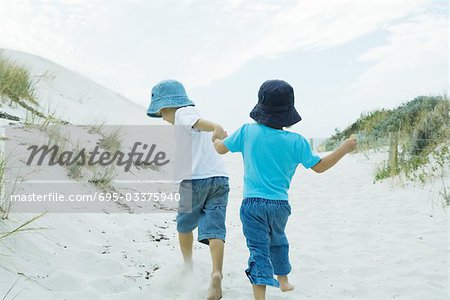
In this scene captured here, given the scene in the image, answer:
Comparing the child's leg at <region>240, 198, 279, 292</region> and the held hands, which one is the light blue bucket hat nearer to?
the held hands

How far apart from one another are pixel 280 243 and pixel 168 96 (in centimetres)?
133

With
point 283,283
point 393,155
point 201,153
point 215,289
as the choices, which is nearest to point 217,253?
point 215,289

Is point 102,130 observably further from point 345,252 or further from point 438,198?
point 438,198

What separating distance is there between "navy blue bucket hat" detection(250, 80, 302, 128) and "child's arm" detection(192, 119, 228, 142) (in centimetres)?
26

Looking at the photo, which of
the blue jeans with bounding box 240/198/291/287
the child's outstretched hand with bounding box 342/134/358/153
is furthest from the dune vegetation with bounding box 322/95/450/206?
the blue jeans with bounding box 240/198/291/287

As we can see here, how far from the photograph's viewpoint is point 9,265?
300cm

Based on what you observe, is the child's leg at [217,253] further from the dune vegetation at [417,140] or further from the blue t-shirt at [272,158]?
the dune vegetation at [417,140]

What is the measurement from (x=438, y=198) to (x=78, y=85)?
18674 mm

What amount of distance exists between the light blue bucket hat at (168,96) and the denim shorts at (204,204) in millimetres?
570

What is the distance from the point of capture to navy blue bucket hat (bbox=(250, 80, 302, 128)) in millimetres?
2895

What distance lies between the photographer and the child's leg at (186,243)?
3496 millimetres

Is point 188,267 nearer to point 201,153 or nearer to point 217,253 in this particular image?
point 217,253

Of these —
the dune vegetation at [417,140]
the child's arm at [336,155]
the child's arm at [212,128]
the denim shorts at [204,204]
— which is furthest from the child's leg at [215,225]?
the dune vegetation at [417,140]

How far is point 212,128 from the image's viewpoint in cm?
311
